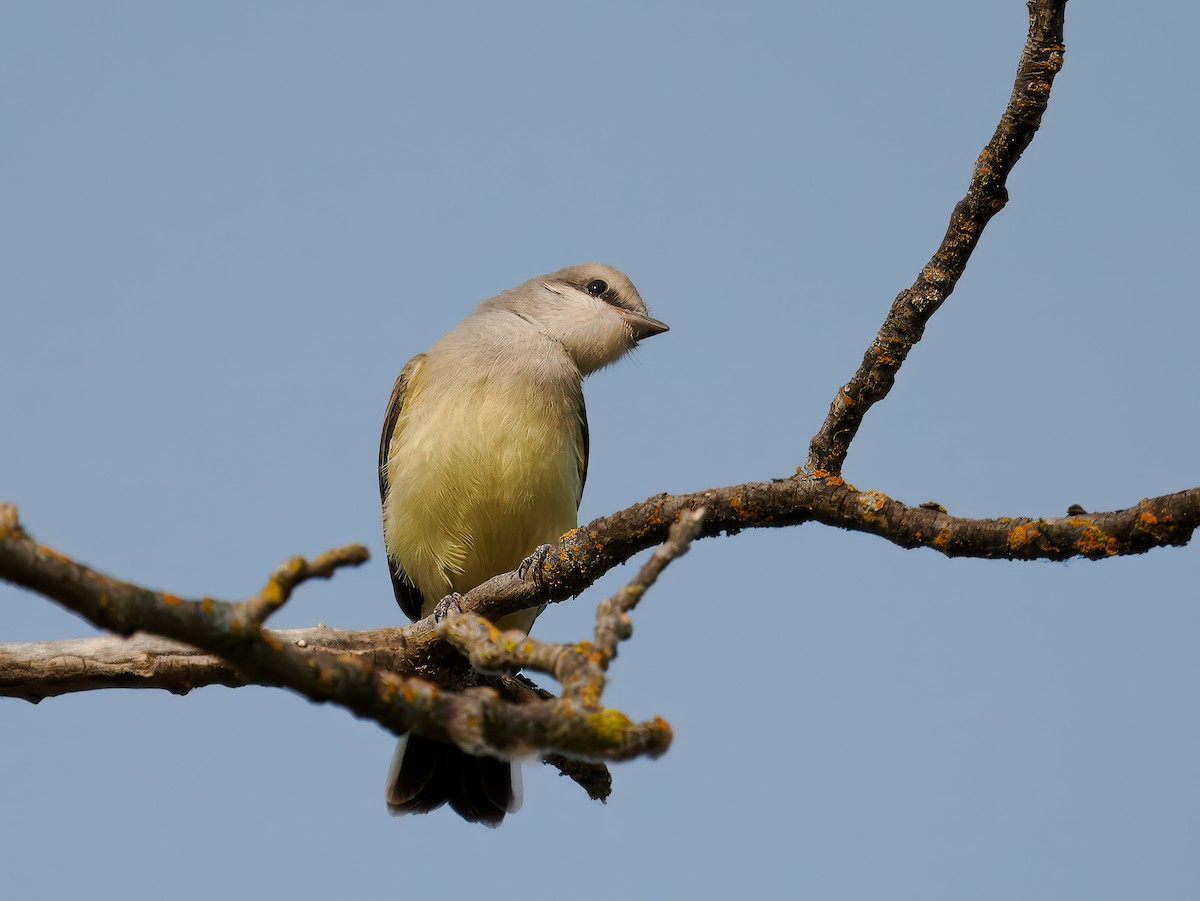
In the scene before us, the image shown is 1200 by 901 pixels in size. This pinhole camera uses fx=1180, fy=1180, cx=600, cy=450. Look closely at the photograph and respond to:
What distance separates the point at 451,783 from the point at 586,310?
326cm

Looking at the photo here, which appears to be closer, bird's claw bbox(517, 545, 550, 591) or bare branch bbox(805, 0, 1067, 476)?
bare branch bbox(805, 0, 1067, 476)

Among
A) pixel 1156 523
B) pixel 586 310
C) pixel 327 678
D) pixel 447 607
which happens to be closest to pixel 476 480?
pixel 447 607

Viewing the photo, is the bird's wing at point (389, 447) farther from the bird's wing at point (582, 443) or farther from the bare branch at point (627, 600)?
the bare branch at point (627, 600)

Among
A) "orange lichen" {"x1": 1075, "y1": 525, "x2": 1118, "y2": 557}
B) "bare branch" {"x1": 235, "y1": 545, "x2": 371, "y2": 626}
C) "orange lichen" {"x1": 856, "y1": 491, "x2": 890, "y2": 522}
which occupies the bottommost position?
"bare branch" {"x1": 235, "y1": 545, "x2": 371, "y2": 626}

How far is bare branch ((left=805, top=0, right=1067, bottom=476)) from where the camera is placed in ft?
13.6

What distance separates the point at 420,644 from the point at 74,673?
1.57m

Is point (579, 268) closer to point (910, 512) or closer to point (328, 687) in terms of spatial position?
point (910, 512)

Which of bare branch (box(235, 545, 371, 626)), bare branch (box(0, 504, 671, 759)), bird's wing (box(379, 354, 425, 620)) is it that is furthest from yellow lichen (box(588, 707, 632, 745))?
bird's wing (box(379, 354, 425, 620))

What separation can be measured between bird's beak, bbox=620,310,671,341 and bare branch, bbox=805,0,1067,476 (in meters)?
3.62

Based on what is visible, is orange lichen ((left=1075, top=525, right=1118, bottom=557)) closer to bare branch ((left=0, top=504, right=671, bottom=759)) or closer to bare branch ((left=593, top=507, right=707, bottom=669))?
bare branch ((left=593, top=507, right=707, bottom=669))

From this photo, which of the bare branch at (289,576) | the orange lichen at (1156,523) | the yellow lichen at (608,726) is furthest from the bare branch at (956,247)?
the bare branch at (289,576)

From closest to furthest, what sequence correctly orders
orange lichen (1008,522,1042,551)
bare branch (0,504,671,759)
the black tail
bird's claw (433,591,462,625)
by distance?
bare branch (0,504,671,759), orange lichen (1008,522,1042,551), bird's claw (433,591,462,625), the black tail

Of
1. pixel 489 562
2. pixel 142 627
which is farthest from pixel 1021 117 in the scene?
pixel 489 562

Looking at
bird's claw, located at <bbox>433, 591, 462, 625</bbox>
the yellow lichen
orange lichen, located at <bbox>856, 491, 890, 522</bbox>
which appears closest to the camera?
the yellow lichen
